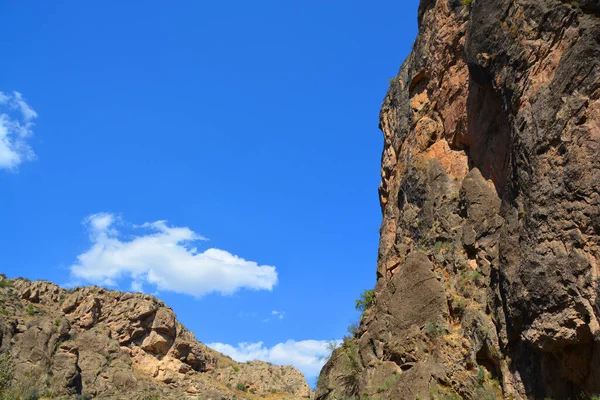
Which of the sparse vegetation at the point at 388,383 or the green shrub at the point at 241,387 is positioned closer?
the sparse vegetation at the point at 388,383

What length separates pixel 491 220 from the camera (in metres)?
21.6

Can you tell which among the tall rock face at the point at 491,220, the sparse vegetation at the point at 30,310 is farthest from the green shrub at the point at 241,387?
the tall rock face at the point at 491,220

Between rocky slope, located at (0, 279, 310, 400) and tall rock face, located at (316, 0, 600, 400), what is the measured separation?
3538 cm

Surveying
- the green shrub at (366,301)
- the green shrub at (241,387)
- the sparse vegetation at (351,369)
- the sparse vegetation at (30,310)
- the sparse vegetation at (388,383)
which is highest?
the sparse vegetation at (30,310)

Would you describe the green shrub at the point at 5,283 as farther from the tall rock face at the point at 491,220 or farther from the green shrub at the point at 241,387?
the tall rock face at the point at 491,220

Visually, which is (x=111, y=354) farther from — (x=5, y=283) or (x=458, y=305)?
(x=458, y=305)

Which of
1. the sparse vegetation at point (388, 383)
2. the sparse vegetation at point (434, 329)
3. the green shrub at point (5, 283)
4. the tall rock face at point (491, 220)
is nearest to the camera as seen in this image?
the tall rock face at point (491, 220)

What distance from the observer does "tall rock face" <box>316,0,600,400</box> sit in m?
15.6

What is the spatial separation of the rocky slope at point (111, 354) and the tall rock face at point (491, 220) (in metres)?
35.4

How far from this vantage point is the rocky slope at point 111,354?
53213 mm

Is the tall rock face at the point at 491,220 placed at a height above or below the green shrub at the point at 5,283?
below

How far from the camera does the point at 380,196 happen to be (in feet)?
116

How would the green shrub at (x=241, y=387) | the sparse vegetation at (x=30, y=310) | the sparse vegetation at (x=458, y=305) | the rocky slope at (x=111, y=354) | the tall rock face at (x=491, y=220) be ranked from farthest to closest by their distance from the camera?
A: the green shrub at (x=241, y=387) < the sparse vegetation at (x=30, y=310) < the rocky slope at (x=111, y=354) < the sparse vegetation at (x=458, y=305) < the tall rock face at (x=491, y=220)

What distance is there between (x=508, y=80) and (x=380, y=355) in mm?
12845
